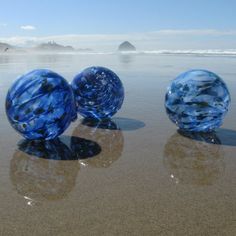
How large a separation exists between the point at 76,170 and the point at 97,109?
79.3 inches

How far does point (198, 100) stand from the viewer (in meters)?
4.86

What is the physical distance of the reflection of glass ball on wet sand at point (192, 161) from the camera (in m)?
3.68

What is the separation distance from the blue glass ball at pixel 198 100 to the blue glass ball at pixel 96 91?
3.06ft

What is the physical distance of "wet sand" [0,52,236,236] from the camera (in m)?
2.74

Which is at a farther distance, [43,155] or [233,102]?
[233,102]

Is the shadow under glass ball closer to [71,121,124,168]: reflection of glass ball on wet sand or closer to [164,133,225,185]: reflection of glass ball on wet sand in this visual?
[71,121,124,168]: reflection of glass ball on wet sand

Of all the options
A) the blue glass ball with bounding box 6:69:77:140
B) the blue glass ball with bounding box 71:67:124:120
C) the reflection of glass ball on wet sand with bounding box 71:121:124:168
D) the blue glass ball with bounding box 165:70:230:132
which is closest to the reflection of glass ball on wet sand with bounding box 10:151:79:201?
the reflection of glass ball on wet sand with bounding box 71:121:124:168

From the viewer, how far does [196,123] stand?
5.05 meters

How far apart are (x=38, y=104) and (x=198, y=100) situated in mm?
2055

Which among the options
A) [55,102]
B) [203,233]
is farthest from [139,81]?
[203,233]

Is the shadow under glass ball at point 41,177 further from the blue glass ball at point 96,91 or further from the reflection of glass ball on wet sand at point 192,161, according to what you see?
the blue glass ball at point 96,91

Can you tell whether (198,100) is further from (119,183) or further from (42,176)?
(42,176)

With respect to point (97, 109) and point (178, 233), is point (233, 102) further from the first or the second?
point (178, 233)

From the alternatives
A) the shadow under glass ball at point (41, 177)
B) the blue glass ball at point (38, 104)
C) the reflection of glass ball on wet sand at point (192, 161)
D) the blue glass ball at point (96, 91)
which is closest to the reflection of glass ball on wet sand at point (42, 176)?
the shadow under glass ball at point (41, 177)
